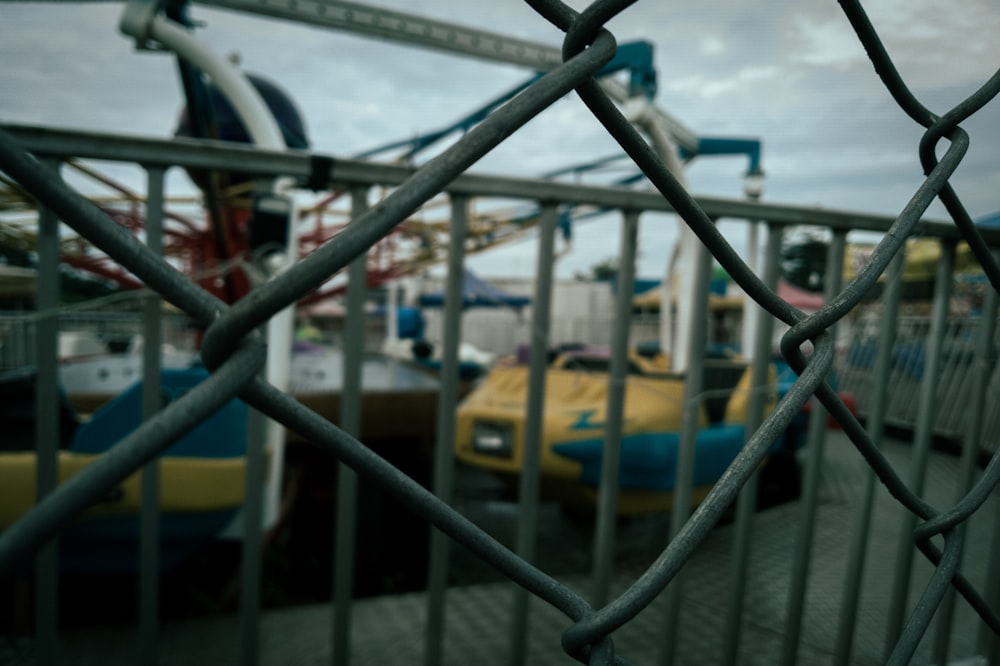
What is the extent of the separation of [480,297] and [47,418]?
8.92m

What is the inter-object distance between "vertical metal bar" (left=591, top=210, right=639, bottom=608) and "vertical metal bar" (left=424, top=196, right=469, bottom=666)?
34 centimetres

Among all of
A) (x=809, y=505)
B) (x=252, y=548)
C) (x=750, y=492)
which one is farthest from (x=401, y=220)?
(x=809, y=505)

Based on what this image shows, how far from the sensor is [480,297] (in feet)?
32.1

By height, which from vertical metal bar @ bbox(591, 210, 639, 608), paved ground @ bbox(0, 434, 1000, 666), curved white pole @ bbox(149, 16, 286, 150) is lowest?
paved ground @ bbox(0, 434, 1000, 666)

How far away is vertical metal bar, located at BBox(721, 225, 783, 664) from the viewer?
4.06ft

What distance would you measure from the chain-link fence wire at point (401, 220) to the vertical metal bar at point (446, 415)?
0.75 meters

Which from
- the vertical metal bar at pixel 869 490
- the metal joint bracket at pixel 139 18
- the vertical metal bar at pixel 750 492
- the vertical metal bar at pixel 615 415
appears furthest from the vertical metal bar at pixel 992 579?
the metal joint bracket at pixel 139 18

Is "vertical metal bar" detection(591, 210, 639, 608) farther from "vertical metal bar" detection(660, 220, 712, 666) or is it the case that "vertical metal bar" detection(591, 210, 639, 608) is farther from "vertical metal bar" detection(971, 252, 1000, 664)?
"vertical metal bar" detection(971, 252, 1000, 664)

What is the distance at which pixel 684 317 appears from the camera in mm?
3658

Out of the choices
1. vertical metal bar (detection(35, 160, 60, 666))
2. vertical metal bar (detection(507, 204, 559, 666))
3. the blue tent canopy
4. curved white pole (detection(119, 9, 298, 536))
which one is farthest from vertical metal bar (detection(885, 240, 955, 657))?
the blue tent canopy

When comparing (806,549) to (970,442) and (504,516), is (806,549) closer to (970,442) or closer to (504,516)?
(970,442)

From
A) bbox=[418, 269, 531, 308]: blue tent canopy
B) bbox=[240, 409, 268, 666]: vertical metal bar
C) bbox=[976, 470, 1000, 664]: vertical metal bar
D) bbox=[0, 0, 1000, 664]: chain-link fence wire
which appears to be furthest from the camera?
bbox=[418, 269, 531, 308]: blue tent canopy

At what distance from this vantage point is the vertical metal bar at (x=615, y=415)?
125 centimetres

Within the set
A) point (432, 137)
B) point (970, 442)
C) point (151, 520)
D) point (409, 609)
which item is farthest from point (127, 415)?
point (432, 137)
